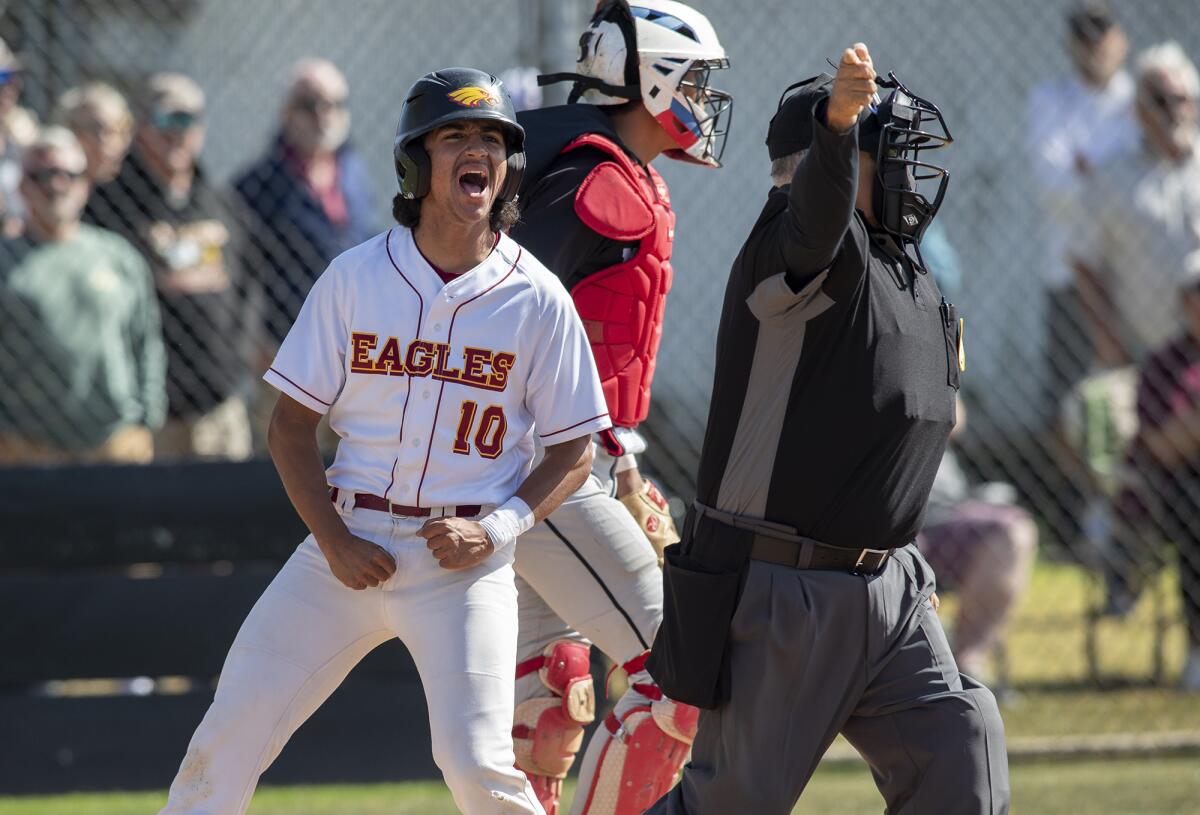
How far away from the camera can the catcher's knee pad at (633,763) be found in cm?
425

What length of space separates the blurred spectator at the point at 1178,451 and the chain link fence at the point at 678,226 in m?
0.01

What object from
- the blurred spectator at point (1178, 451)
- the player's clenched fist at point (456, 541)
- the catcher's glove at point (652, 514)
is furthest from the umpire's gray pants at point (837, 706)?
the blurred spectator at point (1178, 451)

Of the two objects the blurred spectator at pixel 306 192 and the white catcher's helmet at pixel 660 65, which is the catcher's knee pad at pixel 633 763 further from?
the blurred spectator at pixel 306 192

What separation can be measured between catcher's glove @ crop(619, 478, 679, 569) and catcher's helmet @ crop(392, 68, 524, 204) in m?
1.15

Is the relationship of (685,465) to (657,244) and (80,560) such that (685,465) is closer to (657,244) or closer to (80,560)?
(80,560)

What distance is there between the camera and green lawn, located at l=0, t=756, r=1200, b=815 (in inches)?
237

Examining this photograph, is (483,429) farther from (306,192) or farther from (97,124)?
(97,124)

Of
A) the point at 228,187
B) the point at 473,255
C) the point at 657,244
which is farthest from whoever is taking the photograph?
the point at 228,187

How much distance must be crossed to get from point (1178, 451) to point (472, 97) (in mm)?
4890

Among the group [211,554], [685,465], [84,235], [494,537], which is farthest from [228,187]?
[494,537]

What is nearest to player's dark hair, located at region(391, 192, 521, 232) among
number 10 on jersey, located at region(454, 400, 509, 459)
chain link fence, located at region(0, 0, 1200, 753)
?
number 10 on jersey, located at region(454, 400, 509, 459)

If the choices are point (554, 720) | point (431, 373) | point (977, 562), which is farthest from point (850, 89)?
point (977, 562)

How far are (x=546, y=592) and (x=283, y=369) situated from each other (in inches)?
40.5

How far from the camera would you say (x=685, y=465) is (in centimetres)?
723
